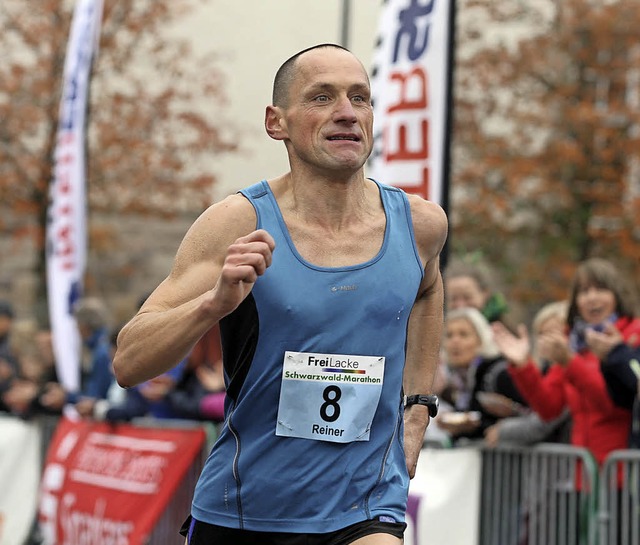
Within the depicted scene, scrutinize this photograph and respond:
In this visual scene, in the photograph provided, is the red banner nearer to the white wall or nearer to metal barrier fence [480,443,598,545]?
metal barrier fence [480,443,598,545]

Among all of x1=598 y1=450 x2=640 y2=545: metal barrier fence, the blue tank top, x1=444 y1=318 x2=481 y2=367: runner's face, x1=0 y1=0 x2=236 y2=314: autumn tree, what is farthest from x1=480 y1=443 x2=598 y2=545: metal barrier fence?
x1=0 y1=0 x2=236 y2=314: autumn tree

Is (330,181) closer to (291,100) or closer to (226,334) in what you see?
(291,100)

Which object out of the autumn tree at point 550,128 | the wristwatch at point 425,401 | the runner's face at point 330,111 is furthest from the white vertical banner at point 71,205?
the autumn tree at point 550,128

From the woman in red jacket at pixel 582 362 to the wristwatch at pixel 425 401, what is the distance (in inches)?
98.3

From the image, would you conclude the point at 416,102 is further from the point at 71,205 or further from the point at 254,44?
the point at 254,44

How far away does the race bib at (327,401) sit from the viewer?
4.05 meters

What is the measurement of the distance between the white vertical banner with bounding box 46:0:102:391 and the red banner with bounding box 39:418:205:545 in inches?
43.3

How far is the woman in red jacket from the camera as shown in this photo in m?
6.98

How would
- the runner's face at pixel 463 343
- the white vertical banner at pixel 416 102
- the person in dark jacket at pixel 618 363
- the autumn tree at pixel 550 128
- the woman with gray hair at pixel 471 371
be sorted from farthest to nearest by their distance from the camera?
1. the autumn tree at pixel 550 128
2. the runner's face at pixel 463 343
3. the woman with gray hair at pixel 471 371
4. the white vertical banner at pixel 416 102
5. the person in dark jacket at pixel 618 363

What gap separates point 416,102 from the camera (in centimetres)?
759

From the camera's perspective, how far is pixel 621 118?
21516 millimetres

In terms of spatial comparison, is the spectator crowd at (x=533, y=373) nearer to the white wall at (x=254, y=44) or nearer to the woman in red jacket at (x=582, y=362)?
the woman in red jacket at (x=582, y=362)

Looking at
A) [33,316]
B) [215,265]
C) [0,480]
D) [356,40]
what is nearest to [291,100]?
[215,265]

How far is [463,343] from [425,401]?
11.1 feet
